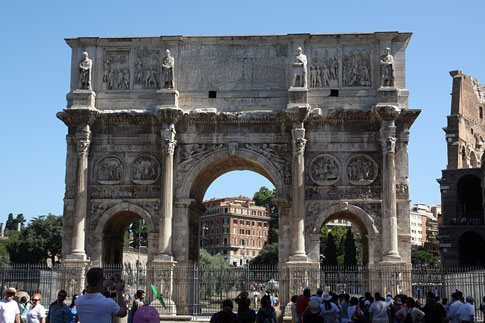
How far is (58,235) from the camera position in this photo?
54.6m

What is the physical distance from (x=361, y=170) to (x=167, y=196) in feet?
23.0

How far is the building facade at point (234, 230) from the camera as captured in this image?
86312mm

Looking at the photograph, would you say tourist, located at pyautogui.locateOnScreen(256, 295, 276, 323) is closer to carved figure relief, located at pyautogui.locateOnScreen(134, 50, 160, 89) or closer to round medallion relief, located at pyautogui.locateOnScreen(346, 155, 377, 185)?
round medallion relief, located at pyautogui.locateOnScreen(346, 155, 377, 185)

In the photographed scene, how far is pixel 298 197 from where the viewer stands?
23047 millimetres

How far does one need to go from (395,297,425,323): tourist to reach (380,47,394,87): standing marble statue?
41.7ft

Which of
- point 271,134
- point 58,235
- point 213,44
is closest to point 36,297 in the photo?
point 271,134

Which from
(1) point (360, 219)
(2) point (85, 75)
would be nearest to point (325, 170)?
(1) point (360, 219)

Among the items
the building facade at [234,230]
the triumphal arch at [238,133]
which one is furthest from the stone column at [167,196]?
the building facade at [234,230]

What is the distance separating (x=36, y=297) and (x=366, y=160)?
15.6 metres

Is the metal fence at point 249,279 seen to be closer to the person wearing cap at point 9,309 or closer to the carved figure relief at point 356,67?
the carved figure relief at point 356,67

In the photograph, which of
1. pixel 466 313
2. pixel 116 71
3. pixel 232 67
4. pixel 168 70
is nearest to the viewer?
pixel 466 313

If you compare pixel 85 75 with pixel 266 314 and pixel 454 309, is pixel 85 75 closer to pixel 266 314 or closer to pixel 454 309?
pixel 266 314

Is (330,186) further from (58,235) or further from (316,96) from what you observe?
(58,235)

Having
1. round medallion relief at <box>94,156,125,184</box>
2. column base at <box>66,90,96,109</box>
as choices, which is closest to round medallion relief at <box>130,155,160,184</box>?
round medallion relief at <box>94,156,125,184</box>
